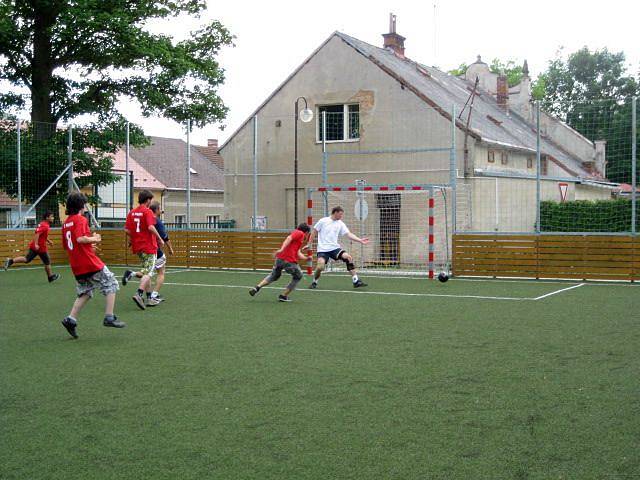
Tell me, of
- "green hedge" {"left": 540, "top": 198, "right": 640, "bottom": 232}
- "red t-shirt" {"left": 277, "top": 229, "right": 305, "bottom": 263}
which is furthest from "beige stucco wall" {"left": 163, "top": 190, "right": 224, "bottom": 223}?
"red t-shirt" {"left": 277, "top": 229, "right": 305, "bottom": 263}

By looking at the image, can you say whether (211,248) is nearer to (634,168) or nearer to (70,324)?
(634,168)

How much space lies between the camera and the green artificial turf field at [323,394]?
15.3ft

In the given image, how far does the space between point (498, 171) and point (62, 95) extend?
15.3 m

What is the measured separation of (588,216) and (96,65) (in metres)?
17.1

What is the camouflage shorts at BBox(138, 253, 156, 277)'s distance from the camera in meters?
12.5

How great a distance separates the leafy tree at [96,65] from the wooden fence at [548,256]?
12577 mm

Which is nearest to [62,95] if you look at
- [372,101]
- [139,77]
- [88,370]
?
[139,77]

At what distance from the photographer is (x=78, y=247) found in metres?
9.14

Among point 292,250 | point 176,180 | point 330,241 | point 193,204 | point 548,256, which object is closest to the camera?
point 292,250

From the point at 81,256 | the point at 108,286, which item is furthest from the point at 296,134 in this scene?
the point at 81,256

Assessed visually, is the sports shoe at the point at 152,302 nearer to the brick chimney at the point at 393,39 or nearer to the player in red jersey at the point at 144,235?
the player in red jersey at the point at 144,235

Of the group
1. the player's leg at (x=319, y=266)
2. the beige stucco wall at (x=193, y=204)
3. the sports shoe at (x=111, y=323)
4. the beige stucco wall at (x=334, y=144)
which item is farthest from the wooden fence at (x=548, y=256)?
the beige stucco wall at (x=193, y=204)

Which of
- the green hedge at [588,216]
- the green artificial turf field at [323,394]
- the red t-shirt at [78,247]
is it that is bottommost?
the green artificial turf field at [323,394]

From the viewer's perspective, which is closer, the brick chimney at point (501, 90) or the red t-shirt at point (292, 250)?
the red t-shirt at point (292, 250)
